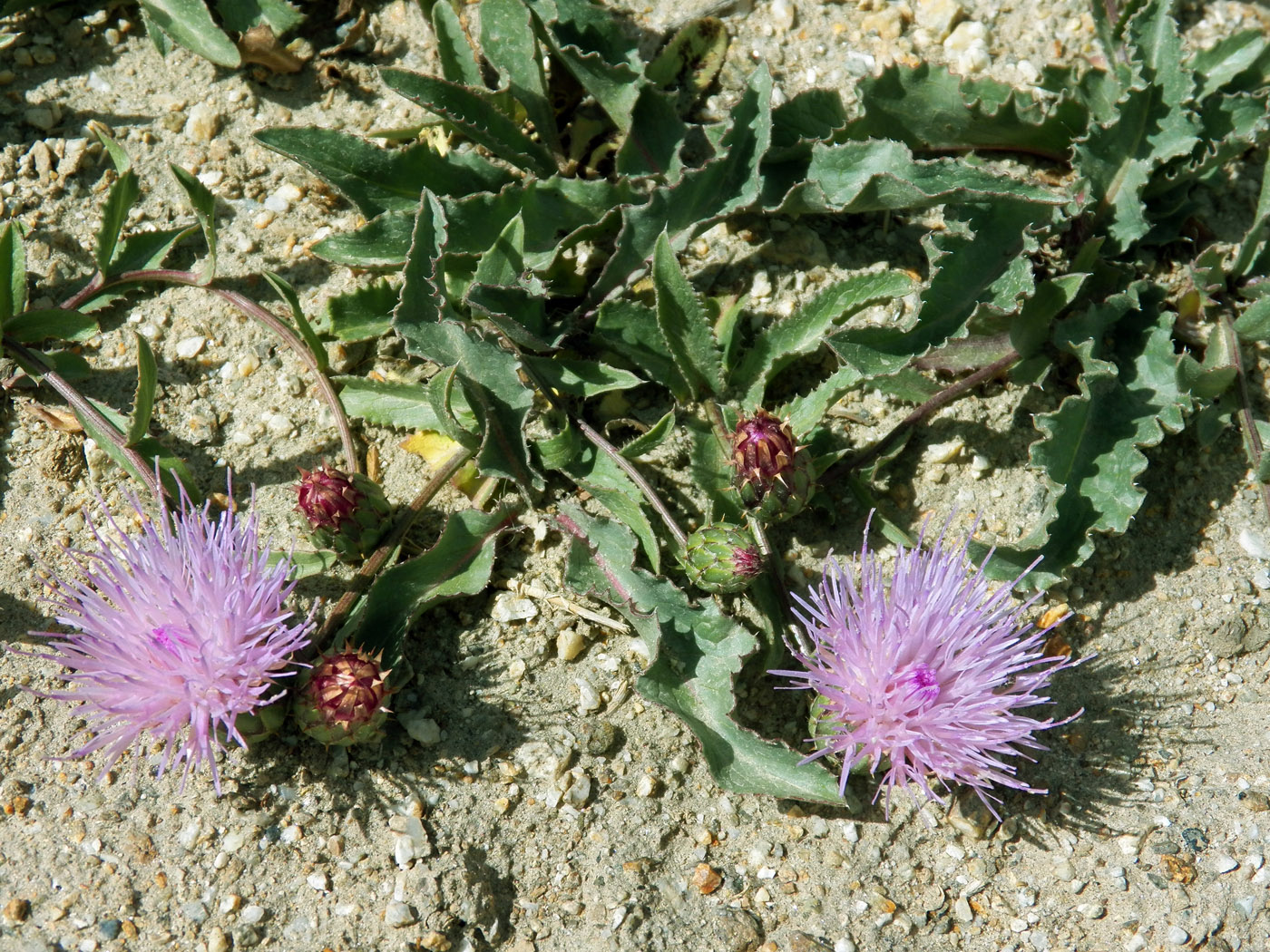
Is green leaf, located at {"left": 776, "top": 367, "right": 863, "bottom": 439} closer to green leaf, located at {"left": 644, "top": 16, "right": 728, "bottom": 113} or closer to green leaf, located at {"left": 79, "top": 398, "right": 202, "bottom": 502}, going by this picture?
green leaf, located at {"left": 644, "top": 16, "right": 728, "bottom": 113}

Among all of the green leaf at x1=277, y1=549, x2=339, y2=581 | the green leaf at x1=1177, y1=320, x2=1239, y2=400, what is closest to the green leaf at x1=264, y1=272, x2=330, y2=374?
the green leaf at x1=277, y1=549, x2=339, y2=581

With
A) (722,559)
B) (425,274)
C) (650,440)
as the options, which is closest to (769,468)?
(722,559)

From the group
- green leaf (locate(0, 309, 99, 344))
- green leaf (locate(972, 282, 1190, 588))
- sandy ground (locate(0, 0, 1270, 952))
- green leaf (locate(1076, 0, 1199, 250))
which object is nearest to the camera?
sandy ground (locate(0, 0, 1270, 952))

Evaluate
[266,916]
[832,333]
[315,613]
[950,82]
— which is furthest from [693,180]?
[266,916]

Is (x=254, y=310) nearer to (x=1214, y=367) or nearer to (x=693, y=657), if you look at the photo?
(x=693, y=657)

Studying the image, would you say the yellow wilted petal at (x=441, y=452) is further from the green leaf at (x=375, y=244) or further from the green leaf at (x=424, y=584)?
the green leaf at (x=375, y=244)

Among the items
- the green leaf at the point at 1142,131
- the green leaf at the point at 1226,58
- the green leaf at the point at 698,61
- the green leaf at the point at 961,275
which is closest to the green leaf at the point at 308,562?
the green leaf at the point at 961,275

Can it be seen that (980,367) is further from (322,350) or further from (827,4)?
(322,350)
